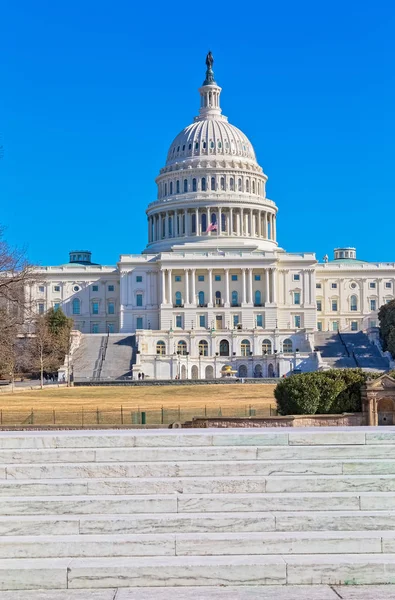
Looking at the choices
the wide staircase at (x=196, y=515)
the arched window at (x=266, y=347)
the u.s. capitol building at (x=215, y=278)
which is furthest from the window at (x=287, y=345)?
the wide staircase at (x=196, y=515)

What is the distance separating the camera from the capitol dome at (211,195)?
145 metres

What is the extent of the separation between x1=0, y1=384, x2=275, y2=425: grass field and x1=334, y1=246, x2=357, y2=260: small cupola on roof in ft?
299

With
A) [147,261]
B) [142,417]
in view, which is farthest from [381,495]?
[147,261]

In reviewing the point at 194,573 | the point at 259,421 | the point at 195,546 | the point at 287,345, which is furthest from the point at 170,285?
the point at 194,573

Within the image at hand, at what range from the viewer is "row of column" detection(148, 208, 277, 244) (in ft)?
475

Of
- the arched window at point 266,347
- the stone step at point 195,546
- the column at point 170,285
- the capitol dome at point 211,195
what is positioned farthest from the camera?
the capitol dome at point 211,195

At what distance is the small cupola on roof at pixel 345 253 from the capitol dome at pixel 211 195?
1830cm

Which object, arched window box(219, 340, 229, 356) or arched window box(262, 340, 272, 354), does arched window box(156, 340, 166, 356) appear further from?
arched window box(262, 340, 272, 354)

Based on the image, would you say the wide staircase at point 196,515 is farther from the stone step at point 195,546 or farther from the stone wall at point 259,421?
the stone wall at point 259,421

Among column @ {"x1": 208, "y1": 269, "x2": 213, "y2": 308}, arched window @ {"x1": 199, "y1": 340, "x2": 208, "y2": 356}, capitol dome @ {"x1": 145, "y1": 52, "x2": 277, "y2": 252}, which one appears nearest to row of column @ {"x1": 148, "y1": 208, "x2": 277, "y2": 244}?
capitol dome @ {"x1": 145, "y1": 52, "x2": 277, "y2": 252}

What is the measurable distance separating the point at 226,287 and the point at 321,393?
310 feet

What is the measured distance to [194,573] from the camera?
44.9 ft

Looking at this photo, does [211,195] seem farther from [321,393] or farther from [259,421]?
[259,421]

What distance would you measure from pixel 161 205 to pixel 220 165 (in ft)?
37.3
